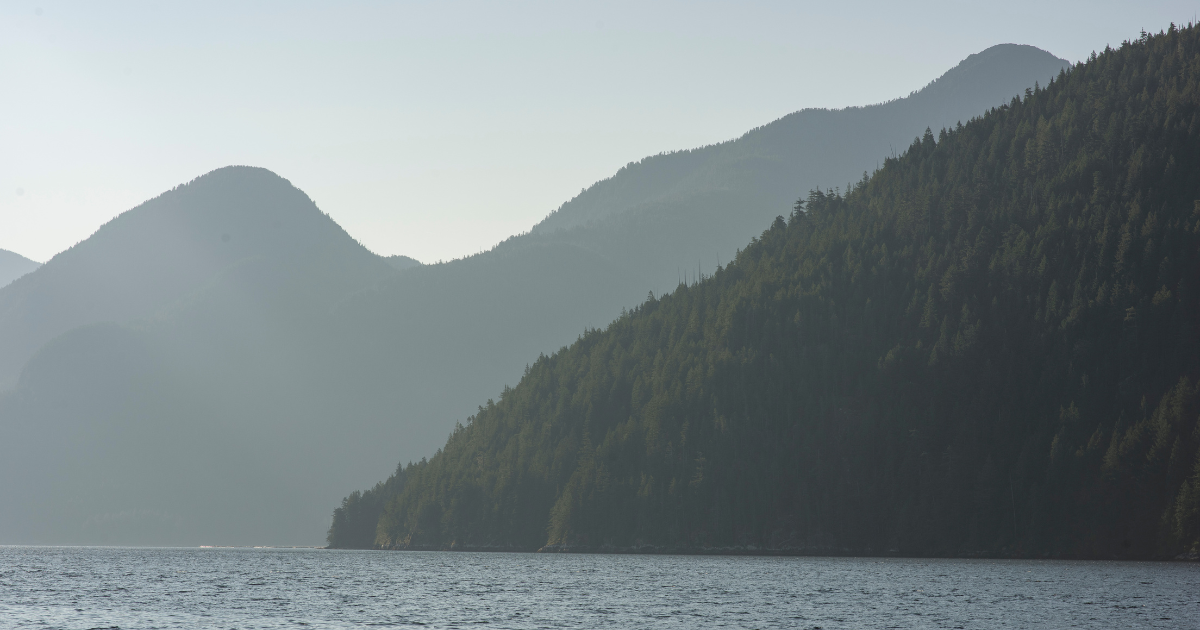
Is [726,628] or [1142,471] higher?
[1142,471]

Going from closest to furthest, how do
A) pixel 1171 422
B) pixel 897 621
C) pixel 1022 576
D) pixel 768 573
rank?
pixel 897 621 → pixel 1022 576 → pixel 768 573 → pixel 1171 422

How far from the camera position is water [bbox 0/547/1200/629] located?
285 ft

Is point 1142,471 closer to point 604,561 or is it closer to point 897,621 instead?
point 604,561

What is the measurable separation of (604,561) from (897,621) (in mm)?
115202

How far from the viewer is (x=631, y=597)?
366ft

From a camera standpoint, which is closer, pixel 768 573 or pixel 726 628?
pixel 726 628

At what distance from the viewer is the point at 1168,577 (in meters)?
129

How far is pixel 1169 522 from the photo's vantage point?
176 m

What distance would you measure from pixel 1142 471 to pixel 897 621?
406ft

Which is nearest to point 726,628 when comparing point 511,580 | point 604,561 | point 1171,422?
point 511,580

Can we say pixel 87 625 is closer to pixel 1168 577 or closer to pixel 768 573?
pixel 768 573

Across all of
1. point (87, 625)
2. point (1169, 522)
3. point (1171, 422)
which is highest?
point (1171, 422)

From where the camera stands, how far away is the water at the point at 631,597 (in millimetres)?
86875

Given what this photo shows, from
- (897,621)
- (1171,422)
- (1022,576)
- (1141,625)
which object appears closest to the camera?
(1141,625)
